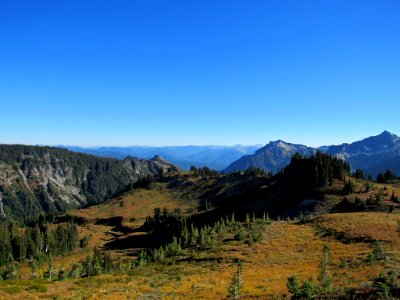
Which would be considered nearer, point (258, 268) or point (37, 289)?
point (37, 289)

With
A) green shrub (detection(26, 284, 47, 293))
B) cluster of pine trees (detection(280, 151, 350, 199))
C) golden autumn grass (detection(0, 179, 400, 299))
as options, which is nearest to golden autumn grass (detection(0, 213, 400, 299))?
golden autumn grass (detection(0, 179, 400, 299))

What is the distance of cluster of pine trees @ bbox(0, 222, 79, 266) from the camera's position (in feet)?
458

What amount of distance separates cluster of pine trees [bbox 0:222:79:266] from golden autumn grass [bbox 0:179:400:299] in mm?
98606

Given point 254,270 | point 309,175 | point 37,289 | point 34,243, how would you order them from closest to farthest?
point 37,289 < point 254,270 < point 309,175 < point 34,243

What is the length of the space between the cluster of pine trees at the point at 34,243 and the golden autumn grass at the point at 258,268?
98.6 m

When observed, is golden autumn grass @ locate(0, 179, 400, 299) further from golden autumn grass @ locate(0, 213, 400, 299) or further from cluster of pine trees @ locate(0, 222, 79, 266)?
cluster of pine trees @ locate(0, 222, 79, 266)

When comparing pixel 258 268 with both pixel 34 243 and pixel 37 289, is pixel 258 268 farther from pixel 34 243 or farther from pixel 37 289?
pixel 34 243

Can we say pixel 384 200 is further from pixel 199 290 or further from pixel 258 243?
pixel 199 290

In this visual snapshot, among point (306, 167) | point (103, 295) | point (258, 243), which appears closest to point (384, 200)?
point (306, 167)

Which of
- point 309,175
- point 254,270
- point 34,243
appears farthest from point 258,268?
point 34,243

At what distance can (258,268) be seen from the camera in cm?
5028

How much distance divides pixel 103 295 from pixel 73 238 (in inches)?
5324

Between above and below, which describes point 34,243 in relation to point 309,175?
below

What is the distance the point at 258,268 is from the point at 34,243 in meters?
131
